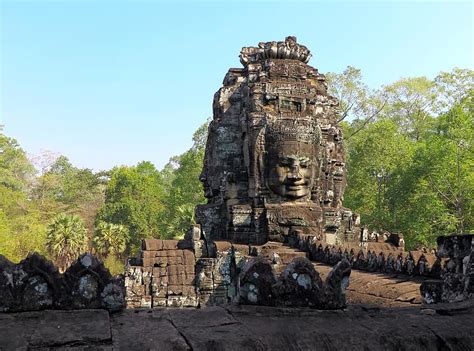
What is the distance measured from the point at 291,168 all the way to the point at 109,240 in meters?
20.0

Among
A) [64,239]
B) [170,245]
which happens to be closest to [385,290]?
[170,245]

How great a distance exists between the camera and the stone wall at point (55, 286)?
2.61 metres

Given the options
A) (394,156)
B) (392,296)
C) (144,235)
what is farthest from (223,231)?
(144,235)

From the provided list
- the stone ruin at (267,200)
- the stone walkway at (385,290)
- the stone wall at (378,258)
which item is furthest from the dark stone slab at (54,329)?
the stone ruin at (267,200)

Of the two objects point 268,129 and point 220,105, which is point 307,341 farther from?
point 220,105

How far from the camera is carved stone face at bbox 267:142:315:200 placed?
42.2 ft

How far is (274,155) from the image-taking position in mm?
13062

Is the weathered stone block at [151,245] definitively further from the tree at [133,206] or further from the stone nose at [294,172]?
the tree at [133,206]

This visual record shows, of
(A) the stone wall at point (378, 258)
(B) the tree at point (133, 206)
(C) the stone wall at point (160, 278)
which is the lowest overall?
(C) the stone wall at point (160, 278)

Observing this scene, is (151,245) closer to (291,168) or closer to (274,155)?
(274,155)

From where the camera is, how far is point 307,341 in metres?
2.53

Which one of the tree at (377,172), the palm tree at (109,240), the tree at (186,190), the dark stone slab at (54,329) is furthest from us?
the tree at (186,190)

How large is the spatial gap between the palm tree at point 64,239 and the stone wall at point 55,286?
83.1 ft

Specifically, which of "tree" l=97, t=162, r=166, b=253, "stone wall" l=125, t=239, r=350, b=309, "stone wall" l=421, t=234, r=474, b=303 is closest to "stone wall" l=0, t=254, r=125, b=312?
"stone wall" l=421, t=234, r=474, b=303
